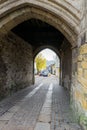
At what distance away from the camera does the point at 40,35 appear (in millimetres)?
11922

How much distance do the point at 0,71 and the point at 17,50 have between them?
2.78 meters

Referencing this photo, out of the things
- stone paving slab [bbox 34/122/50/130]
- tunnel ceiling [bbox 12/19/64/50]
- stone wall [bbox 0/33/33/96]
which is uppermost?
tunnel ceiling [bbox 12/19/64/50]

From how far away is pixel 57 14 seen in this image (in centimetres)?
462

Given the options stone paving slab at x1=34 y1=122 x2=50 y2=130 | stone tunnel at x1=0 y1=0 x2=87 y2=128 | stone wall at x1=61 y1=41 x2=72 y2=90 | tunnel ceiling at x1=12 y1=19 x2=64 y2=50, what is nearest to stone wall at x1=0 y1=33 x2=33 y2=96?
stone tunnel at x1=0 y1=0 x2=87 y2=128

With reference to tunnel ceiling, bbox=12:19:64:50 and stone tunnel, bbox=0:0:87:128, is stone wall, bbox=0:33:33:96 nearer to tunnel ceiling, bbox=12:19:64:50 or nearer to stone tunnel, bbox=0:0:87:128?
stone tunnel, bbox=0:0:87:128

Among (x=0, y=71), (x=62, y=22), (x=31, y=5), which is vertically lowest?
(x=0, y=71)

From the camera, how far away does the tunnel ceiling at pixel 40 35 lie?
391 inches

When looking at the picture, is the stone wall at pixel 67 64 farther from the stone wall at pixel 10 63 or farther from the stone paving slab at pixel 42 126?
the stone paving slab at pixel 42 126

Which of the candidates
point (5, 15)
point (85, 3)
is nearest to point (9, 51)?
point (5, 15)

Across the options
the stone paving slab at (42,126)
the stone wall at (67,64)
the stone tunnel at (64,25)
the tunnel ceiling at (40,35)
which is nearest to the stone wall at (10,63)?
the stone tunnel at (64,25)

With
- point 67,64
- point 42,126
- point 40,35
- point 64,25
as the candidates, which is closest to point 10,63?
point 67,64

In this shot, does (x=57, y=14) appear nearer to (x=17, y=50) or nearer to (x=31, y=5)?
(x=31, y=5)

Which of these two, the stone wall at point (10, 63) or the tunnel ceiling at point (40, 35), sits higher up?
the tunnel ceiling at point (40, 35)

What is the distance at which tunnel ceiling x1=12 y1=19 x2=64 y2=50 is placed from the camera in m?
9.94
